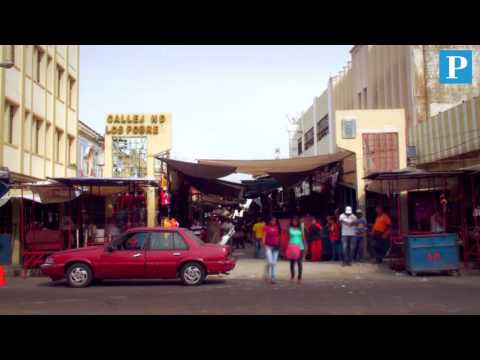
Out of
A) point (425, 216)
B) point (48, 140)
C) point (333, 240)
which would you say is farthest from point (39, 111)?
point (425, 216)

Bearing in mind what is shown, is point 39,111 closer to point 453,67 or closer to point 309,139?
point 453,67

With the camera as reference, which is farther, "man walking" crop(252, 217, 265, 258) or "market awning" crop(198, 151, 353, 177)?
"man walking" crop(252, 217, 265, 258)

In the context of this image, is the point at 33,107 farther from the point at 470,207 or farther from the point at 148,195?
the point at 470,207

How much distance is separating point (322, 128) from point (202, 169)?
25.3m

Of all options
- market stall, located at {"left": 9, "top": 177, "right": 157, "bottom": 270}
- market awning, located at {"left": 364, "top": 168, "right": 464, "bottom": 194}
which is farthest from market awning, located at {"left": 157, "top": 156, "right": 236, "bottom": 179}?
market awning, located at {"left": 364, "top": 168, "right": 464, "bottom": 194}

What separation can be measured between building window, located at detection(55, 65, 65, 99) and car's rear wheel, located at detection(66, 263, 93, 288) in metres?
15.5

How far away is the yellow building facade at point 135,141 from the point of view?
2355 centimetres

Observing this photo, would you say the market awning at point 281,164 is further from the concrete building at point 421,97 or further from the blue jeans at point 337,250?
the blue jeans at point 337,250

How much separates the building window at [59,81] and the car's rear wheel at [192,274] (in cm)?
1654

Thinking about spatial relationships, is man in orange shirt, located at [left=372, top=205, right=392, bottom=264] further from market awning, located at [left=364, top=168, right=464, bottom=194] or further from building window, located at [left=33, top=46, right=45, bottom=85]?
building window, located at [left=33, top=46, right=45, bottom=85]

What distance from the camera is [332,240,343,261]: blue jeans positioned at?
19.6 metres
